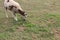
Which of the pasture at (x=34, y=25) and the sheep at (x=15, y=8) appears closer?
the pasture at (x=34, y=25)

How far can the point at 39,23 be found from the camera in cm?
953

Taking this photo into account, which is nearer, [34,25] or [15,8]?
[34,25]

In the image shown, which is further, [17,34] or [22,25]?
[22,25]

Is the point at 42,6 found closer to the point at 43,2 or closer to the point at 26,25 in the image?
the point at 43,2

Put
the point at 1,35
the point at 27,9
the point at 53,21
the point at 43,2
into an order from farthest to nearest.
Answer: the point at 43,2 → the point at 27,9 → the point at 53,21 → the point at 1,35

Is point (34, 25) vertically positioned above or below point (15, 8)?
below

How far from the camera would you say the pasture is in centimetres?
828

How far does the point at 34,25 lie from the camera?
926 centimetres

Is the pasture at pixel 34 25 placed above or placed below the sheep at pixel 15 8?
below

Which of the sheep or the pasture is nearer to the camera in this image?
the pasture

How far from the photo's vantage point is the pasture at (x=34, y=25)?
8.28 meters

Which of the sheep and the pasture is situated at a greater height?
the sheep

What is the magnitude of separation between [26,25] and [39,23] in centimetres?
65

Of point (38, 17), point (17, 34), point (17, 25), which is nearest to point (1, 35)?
point (17, 34)
